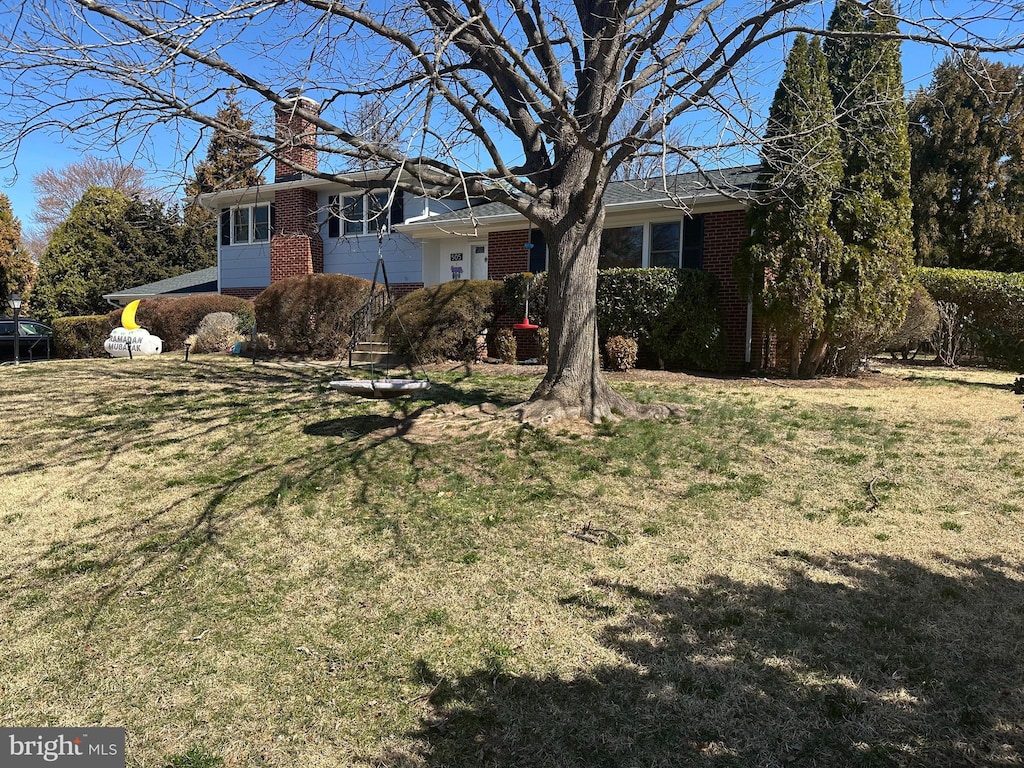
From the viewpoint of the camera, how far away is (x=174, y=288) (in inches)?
990

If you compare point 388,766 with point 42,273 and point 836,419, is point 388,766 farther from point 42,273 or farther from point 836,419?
point 42,273

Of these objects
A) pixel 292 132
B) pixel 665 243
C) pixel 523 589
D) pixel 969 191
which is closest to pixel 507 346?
pixel 665 243

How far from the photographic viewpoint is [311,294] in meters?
15.1

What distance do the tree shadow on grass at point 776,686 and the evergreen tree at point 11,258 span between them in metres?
35.4

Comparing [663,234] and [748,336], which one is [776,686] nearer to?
[748,336]

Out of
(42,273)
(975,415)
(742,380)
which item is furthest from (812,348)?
(42,273)

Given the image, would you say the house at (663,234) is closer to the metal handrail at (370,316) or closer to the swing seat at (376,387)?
the metal handrail at (370,316)

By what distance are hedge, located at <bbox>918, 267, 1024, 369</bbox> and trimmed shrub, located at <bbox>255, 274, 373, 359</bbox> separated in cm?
1263

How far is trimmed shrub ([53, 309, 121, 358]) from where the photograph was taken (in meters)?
19.9

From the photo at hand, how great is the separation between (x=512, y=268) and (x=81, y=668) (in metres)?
13.8

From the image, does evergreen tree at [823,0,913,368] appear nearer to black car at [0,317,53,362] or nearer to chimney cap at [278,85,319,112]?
chimney cap at [278,85,319,112]

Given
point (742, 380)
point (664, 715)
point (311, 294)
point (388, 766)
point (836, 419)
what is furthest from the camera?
point (311, 294)

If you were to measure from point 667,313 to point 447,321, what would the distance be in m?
4.20

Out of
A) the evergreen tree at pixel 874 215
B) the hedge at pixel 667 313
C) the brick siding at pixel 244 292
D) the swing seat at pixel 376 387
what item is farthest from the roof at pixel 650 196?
the brick siding at pixel 244 292
